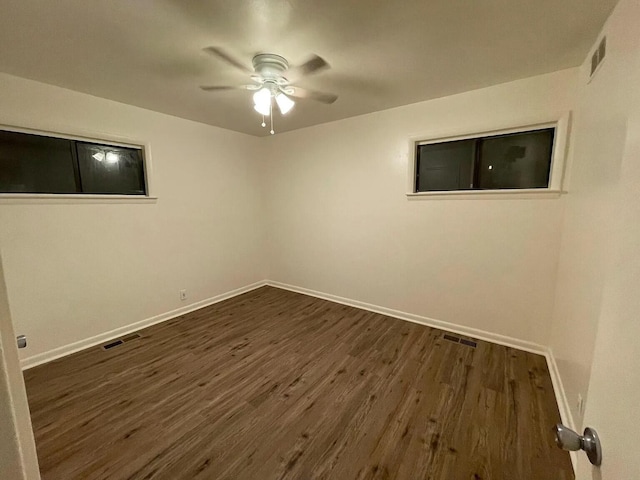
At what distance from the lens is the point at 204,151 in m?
3.60

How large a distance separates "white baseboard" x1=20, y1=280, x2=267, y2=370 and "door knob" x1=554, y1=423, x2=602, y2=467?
11.0ft

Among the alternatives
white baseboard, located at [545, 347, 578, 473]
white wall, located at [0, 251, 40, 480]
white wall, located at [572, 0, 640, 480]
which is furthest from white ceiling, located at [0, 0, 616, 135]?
white baseboard, located at [545, 347, 578, 473]

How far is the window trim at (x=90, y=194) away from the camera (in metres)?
2.29

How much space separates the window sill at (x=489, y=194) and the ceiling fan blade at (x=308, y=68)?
5.35ft

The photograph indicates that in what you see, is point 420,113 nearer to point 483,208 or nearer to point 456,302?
point 483,208

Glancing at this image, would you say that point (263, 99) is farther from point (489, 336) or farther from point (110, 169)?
point (489, 336)

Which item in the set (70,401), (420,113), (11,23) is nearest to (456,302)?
(420,113)

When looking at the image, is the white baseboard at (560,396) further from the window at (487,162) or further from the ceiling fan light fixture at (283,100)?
the ceiling fan light fixture at (283,100)

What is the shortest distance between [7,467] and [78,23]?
2.17m

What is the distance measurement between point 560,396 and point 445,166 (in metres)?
2.21

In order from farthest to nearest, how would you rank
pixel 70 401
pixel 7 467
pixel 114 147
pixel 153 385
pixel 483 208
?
1. pixel 114 147
2. pixel 483 208
3. pixel 153 385
4. pixel 70 401
5. pixel 7 467

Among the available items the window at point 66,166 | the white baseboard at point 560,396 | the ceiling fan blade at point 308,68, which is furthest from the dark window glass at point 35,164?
the white baseboard at point 560,396

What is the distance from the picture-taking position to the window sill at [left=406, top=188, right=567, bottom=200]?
236 centimetres

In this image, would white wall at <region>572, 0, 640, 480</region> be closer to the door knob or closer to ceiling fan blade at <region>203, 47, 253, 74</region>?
the door knob
